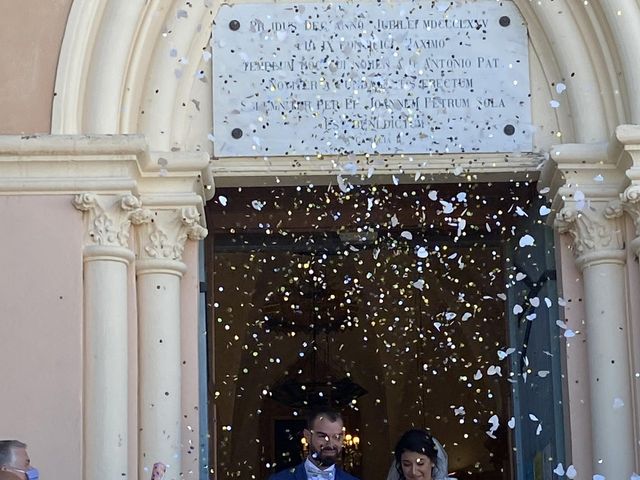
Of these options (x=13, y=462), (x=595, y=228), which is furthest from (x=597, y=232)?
(x=13, y=462)

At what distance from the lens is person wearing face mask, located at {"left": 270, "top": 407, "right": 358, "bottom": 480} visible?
725 cm

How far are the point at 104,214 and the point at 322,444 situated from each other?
5.16ft

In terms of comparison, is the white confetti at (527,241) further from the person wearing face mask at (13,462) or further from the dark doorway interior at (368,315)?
the person wearing face mask at (13,462)

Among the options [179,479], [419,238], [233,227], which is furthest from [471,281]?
[179,479]

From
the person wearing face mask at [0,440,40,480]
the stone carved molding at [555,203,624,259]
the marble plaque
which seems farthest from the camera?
the marble plaque

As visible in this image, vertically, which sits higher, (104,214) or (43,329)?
(104,214)

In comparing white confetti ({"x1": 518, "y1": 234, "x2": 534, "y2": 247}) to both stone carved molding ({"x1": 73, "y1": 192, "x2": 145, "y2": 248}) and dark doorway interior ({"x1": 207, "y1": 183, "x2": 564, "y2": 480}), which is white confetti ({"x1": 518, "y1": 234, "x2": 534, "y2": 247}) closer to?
dark doorway interior ({"x1": 207, "y1": 183, "x2": 564, "y2": 480})

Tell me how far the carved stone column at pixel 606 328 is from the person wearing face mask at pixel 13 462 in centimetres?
287

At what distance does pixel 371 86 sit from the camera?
847 cm

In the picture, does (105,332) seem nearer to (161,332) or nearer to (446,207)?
(161,332)

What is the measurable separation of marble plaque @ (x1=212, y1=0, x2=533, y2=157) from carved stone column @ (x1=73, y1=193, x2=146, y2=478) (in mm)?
784

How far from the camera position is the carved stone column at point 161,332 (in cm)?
801

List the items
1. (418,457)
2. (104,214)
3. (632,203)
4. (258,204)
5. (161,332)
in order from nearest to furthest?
1. (418,457)
2. (104,214)
3. (632,203)
4. (161,332)
5. (258,204)

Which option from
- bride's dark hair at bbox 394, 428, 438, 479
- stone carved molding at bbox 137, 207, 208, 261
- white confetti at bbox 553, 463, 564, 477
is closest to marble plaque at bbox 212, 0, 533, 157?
stone carved molding at bbox 137, 207, 208, 261
